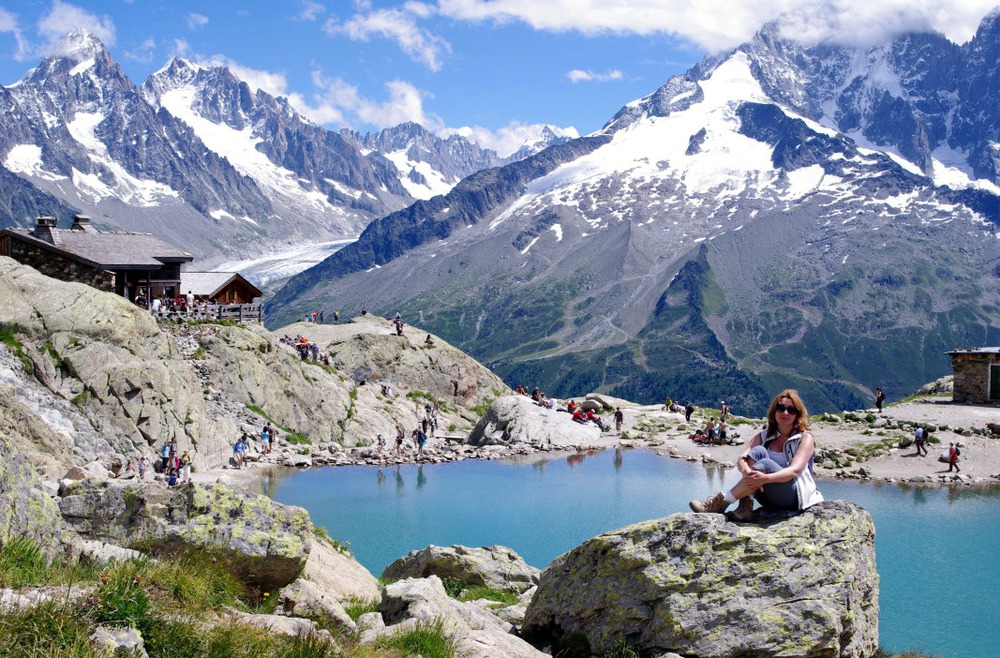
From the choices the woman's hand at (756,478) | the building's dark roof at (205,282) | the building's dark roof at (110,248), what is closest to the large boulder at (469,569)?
the woman's hand at (756,478)

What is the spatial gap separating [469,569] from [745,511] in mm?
10522

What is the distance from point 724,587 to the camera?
45.0 feet

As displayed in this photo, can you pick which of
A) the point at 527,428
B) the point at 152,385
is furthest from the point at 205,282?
the point at 527,428

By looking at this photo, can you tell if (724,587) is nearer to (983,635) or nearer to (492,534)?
(983,635)

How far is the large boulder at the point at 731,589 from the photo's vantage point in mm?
13383

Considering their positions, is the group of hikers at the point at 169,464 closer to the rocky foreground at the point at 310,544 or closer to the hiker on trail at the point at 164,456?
the hiker on trail at the point at 164,456

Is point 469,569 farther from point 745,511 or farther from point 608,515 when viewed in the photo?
point 608,515

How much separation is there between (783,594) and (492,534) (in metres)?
29.1

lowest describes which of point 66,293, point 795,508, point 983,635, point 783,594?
point 983,635

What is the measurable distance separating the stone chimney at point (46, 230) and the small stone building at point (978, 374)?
6670 centimetres

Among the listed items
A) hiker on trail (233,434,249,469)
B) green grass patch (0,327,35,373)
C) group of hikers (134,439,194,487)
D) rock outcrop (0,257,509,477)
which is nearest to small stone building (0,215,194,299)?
rock outcrop (0,257,509,477)

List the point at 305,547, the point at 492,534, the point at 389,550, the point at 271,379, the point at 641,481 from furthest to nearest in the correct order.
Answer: the point at 271,379, the point at 641,481, the point at 492,534, the point at 389,550, the point at 305,547

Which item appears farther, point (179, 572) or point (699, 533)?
point (699, 533)

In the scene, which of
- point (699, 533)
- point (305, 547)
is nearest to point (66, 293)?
point (305, 547)
